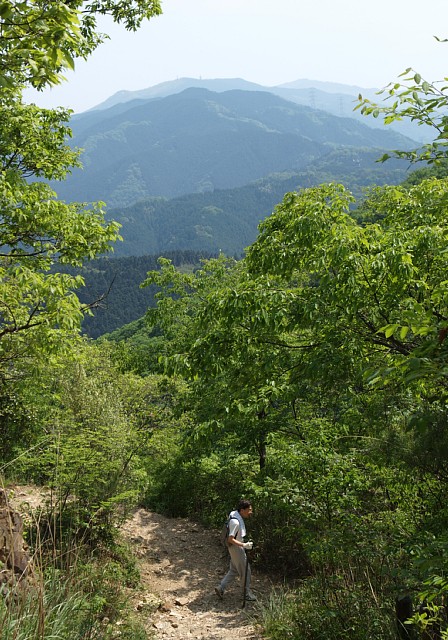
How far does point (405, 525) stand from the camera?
5.35 m

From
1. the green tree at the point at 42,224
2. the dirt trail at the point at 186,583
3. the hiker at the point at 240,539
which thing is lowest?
the dirt trail at the point at 186,583

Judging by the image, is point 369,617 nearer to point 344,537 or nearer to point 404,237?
point 344,537

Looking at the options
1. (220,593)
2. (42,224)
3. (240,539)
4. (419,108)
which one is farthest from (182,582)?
(419,108)

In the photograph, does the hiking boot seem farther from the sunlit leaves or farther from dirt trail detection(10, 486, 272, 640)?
the sunlit leaves

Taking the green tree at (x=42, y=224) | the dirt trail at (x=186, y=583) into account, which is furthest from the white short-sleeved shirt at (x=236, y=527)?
the green tree at (x=42, y=224)

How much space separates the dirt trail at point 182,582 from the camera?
7.57 metres

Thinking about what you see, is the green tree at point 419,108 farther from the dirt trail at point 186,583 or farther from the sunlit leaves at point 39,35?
the dirt trail at point 186,583

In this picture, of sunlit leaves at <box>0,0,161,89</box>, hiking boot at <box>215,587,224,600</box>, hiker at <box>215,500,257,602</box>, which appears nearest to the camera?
sunlit leaves at <box>0,0,161,89</box>

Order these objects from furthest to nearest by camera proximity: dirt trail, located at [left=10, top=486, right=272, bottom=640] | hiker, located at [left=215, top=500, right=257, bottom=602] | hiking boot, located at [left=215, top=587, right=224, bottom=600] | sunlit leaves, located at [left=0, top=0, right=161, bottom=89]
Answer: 1. hiking boot, located at [left=215, top=587, right=224, bottom=600]
2. hiker, located at [left=215, top=500, right=257, bottom=602]
3. dirt trail, located at [left=10, top=486, right=272, bottom=640]
4. sunlit leaves, located at [left=0, top=0, right=161, bottom=89]

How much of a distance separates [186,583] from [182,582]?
85 mm

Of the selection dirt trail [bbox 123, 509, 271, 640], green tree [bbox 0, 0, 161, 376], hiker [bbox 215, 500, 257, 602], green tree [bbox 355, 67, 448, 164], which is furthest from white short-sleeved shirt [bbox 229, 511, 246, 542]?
green tree [bbox 355, 67, 448, 164]

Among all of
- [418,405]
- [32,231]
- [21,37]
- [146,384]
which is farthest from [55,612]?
[146,384]

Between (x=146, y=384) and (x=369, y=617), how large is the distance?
14.2 metres

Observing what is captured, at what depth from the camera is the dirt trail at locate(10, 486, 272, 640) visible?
24.8 ft
